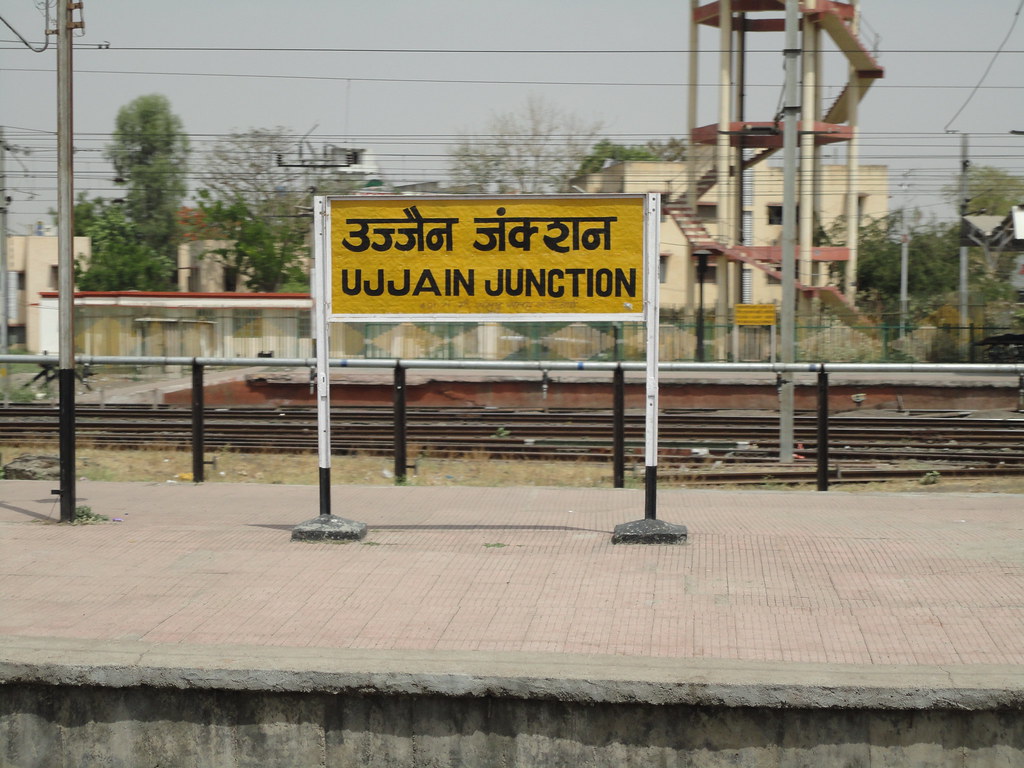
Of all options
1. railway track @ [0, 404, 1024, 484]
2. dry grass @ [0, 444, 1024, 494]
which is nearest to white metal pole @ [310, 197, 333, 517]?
dry grass @ [0, 444, 1024, 494]

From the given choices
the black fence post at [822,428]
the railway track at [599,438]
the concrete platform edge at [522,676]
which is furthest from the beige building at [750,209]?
the concrete platform edge at [522,676]

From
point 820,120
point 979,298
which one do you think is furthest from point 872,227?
point 820,120

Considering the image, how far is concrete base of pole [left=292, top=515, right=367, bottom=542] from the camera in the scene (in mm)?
7980

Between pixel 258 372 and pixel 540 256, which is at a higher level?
pixel 540 256

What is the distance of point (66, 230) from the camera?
846 cm

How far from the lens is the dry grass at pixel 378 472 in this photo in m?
14.2

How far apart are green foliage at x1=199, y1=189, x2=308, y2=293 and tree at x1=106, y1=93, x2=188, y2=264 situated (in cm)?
2027

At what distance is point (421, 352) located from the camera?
41.5 meters

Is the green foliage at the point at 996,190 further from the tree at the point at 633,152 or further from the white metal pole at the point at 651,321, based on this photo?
the white metal pole at the point at 651,321

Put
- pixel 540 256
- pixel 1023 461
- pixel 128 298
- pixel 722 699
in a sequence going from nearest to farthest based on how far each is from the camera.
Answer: pixel 722 699 < pixel 540 256 < pixel 1023 461 < pixel 128 298

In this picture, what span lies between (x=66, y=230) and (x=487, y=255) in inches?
129

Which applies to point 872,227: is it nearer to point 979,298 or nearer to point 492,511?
point 979,298

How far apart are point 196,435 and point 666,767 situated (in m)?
7.77

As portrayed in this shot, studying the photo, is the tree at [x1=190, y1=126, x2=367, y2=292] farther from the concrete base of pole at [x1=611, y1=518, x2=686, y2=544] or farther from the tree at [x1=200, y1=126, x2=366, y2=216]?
the concrete base of pole at [x1=611, y1=518, x2=686, y2=544]
